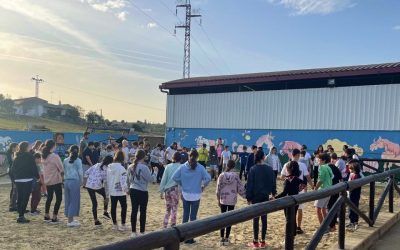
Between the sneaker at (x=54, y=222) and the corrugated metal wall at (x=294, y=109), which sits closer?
the sneaker at (x=54, y=222)

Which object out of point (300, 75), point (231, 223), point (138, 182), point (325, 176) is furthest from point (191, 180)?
point (300, 75)

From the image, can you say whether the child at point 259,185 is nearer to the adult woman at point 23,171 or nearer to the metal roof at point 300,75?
the adult woman at point 23,171

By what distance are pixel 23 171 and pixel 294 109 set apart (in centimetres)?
1935

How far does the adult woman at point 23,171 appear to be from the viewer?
9109mm

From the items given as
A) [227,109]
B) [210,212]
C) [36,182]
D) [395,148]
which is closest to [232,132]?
[227,109]

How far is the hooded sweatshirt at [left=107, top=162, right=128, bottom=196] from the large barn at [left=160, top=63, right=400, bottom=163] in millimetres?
17225

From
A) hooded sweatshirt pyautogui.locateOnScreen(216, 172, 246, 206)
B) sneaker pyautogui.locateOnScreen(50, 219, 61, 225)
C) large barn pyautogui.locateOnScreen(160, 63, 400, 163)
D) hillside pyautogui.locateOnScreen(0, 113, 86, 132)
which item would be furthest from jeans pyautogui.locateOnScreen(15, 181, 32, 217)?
hillside pyautogui.locateOnScreen(0, 113, 86, 132)

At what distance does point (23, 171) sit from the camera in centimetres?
912

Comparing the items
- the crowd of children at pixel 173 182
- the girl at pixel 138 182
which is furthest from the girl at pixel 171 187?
the girl at pixel 138 182

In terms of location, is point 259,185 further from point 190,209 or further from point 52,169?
point 52,169

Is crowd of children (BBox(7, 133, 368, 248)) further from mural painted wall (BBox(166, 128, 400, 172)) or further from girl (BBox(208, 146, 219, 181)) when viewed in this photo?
mural painted wall (BBox(166, 128, 400, 172))

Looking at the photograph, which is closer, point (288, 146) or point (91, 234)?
point (91, 234)

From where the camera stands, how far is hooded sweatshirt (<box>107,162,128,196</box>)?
336 inches

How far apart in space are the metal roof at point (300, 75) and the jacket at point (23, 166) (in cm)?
1899
